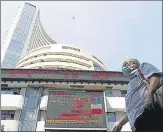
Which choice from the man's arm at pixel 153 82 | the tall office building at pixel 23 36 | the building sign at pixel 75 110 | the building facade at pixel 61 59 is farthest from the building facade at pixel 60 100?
the tall office building at pixel 23 36

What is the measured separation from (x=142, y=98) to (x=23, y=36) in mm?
68122

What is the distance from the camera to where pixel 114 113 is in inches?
934

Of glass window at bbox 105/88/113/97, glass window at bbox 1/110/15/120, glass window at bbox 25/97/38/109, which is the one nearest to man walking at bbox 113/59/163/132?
glass window at bbox 25/97/38/109

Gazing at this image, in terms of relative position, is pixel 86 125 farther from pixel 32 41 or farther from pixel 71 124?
pixel 32 41

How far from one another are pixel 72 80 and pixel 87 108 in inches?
134

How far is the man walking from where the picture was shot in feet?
8.36

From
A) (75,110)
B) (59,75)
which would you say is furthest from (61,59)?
(75,110)

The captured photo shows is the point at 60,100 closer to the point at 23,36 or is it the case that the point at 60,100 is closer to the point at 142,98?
the point at 142,98

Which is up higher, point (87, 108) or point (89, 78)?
point (89, 78)

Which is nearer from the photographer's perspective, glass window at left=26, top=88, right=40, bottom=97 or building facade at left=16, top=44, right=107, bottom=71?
glass window at left=26, top=88, right=40, bottom=97

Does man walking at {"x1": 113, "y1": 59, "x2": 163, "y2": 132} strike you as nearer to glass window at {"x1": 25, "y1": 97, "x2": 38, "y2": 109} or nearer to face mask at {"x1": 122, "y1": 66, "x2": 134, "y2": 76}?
face mask at {"x1": 122, "y1": 66, "x2": 134, "y2": 76}

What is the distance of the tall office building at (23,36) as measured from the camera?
5884 cm

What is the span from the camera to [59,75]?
25.2m

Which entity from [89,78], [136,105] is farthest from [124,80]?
[136,105]
